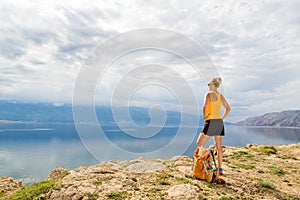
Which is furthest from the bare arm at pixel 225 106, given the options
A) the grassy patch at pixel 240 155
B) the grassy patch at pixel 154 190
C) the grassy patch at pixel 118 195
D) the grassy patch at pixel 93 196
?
the grassy patch at pixel 240 155

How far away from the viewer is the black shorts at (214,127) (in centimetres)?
699

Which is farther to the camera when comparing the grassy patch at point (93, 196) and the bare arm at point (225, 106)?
the bare arm at point (225, 106)

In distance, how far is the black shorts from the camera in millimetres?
6992

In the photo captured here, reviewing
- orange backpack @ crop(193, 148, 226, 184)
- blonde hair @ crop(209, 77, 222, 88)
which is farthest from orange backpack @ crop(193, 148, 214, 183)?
blonde hair @ crop(209, 77, 222, 88)

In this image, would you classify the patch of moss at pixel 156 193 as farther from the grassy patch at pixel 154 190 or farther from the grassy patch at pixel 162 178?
the grassy patch at pixel 162 178

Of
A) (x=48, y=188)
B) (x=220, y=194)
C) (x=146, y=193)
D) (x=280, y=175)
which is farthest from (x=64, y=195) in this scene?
(x=280, y=175)

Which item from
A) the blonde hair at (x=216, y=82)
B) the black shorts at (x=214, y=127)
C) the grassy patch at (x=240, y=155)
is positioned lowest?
the grassy patch at (x=240, y=155)

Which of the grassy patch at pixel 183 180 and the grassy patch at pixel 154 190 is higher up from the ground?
the grassy patch at pixel 183 180

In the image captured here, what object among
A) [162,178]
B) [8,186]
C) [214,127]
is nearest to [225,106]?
[214,127]

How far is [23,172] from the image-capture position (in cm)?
5012

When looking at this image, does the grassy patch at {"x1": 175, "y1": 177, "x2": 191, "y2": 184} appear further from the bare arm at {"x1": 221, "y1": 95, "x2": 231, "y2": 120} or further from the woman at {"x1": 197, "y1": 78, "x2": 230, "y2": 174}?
the bare arm at {"x1": 221, "y1": 95, "x2": 231, "y2": 120}

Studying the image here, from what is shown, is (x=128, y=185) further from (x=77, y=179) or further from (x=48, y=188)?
(x=48, y=188)

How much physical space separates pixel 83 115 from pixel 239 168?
10.0 meters

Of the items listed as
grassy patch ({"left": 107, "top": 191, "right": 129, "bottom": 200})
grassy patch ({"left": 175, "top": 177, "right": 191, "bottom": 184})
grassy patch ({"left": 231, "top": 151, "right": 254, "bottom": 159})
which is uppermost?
grassy patch ({"left": 175, "top": 177, "right": 191, "bottom": 184})
